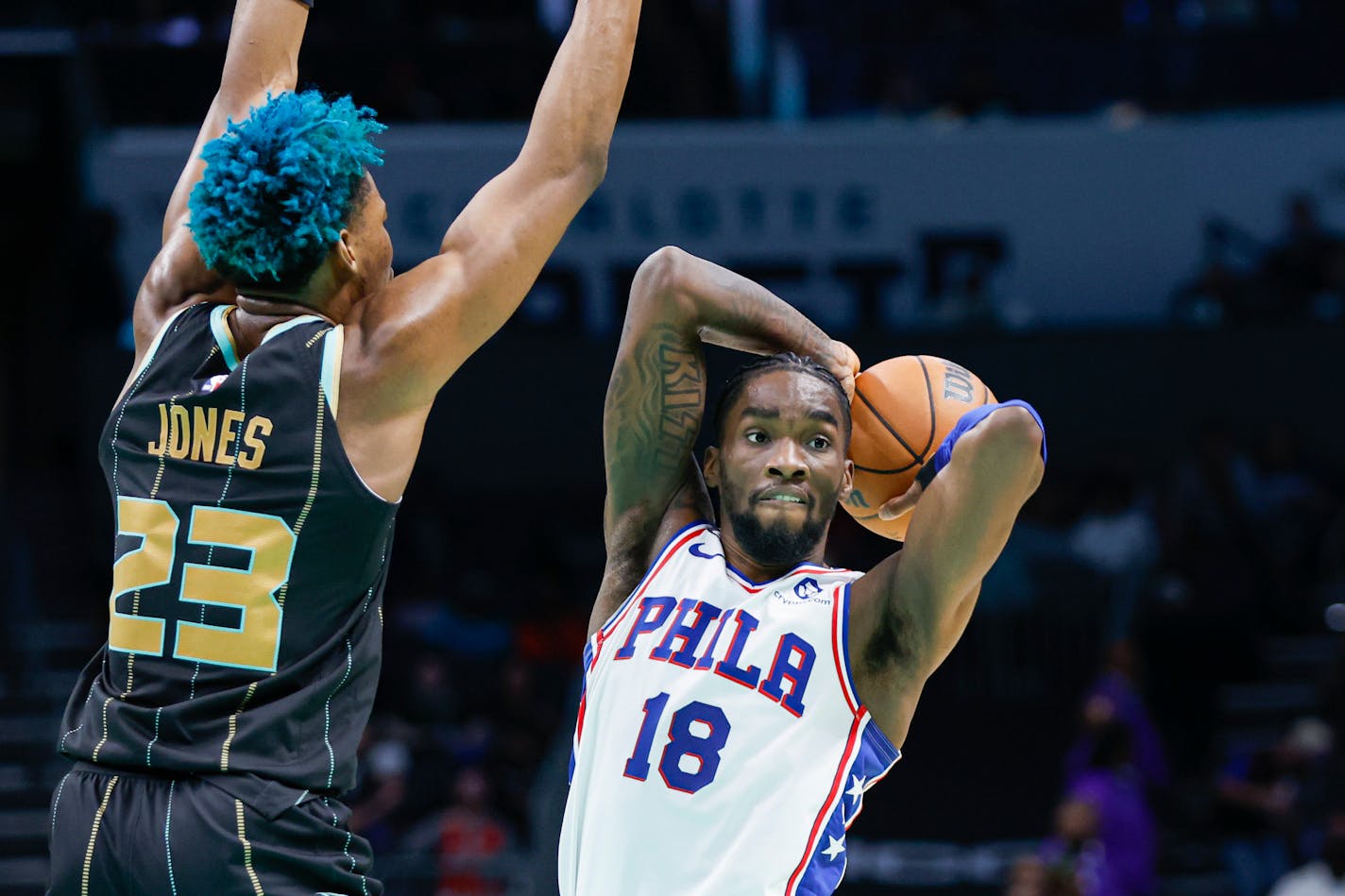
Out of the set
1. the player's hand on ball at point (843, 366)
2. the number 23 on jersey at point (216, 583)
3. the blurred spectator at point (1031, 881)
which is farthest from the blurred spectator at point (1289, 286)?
the number 23 on jersey at point (216, 583)

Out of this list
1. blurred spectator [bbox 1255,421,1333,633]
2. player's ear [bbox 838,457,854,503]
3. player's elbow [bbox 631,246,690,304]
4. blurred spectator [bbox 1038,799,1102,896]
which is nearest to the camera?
player's ear [bbox 838,457,854,503]

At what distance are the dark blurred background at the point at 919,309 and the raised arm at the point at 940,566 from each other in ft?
25.7

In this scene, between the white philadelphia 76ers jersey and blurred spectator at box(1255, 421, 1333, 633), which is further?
blurred spectator at box(1255, 421, 1333, 633)

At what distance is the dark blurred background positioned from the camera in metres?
13.0

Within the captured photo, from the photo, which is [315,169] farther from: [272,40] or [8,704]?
[8,704]

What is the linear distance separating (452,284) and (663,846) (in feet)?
4.57

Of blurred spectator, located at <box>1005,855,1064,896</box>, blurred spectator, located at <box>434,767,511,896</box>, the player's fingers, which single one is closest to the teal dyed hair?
the player's fingers

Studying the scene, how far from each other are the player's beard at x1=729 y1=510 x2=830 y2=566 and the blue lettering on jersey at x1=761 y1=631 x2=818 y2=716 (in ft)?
0.74

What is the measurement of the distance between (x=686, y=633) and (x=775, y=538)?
321 millimetres

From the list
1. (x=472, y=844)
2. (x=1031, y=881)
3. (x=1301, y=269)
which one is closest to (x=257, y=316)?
(x=1031, y=881)

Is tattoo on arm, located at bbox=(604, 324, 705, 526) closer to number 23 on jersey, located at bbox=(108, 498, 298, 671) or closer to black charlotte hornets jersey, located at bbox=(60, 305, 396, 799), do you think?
black charlotte hornets jersey, located at bbox=(60, 305, 396, 799)

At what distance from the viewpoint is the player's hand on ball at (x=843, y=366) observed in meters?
4.67

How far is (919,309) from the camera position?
1539 centimetres

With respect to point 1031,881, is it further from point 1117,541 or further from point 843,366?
point 843,366
